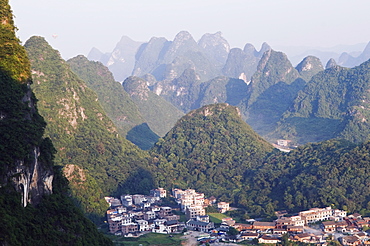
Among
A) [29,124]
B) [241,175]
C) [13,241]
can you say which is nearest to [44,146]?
[29,124]

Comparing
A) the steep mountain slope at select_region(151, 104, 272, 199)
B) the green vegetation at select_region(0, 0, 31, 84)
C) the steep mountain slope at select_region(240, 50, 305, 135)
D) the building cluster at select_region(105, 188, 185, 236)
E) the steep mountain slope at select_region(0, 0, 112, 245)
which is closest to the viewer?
the steep mountain slope at select_region(0, 0, 112, 245)

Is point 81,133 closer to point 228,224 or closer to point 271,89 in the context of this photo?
point 228,224

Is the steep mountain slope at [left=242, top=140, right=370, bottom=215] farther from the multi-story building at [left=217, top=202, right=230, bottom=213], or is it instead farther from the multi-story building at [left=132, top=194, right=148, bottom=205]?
the multi-story building at [left=132, top=194, right=148, bottom=205]

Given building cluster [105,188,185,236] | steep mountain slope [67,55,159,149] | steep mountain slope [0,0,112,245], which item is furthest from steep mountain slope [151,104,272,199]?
steep mountain slope [0,0,112,245]

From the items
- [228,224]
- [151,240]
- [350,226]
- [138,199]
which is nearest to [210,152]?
[138,199]

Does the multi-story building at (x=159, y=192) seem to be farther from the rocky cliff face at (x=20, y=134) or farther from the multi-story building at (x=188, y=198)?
the rocky cliff face at (x=20, y=134)

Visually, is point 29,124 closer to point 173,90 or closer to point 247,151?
point 247,151
